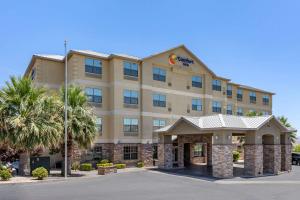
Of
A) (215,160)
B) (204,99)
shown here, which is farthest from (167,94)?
(215,160)

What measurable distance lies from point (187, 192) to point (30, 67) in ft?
96.1

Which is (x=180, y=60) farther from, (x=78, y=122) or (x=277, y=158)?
(x=78, y=122)

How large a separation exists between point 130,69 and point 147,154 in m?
11.0

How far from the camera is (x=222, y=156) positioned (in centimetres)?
2780

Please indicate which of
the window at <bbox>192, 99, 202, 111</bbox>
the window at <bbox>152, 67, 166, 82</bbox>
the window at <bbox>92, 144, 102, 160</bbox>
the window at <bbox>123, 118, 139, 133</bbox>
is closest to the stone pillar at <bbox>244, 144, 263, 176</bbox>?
the window at <bbox>123, 118, 139, 133</bbox>

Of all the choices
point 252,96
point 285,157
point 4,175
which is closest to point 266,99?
point 252,96

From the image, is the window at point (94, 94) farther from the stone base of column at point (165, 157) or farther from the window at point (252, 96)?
the window at point (252, 96)

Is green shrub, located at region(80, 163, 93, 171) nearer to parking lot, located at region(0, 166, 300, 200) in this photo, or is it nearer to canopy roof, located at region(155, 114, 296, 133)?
parking lot, located at region(0, 166, 300, 200)

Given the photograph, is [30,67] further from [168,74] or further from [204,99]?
[204,99]

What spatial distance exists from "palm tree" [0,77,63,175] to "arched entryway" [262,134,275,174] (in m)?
21.9

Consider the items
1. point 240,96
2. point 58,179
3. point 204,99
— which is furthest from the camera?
point 240,96

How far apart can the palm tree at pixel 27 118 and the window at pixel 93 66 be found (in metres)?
8.54

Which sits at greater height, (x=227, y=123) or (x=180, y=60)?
(x=180, y=60)

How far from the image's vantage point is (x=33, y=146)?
2500 centimetres
